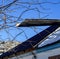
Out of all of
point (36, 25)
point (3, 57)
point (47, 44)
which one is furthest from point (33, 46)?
point (36, 25)

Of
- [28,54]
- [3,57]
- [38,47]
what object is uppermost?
[38,47]

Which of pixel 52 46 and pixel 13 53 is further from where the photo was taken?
pixel 13 53

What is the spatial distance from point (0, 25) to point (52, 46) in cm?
627

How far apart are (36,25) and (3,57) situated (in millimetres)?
11144

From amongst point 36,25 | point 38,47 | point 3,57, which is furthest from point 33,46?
point 36,25

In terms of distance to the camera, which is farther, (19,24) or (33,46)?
(33,46)

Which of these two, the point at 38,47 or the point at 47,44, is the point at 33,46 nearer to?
the point at 38,47

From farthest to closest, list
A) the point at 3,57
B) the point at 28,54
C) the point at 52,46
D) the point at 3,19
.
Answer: the point at 3,57, the point at 28,54, the point at 52,46, the point at 3,19

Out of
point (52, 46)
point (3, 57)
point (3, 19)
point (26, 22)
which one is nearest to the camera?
point (3, 19)

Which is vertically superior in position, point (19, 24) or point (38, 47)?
point (19, 24)

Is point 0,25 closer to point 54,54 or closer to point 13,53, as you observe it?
point 54,54

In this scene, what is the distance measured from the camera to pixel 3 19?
7.04 m

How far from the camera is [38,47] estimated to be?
1423 cm

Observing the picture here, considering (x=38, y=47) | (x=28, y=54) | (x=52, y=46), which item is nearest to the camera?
(x=52, y=46)
